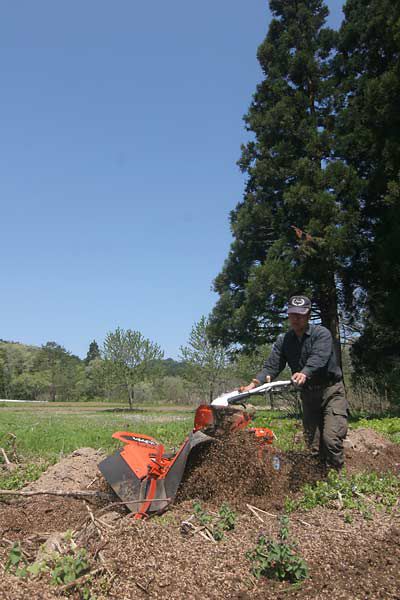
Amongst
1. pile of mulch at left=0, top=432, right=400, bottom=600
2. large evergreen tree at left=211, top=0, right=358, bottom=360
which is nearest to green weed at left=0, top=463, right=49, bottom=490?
pile of mulch at left=0, top=432, right=400, bottom=600

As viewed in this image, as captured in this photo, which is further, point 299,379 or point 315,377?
point 315,377

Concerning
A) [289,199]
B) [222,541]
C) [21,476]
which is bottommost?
[222,541]

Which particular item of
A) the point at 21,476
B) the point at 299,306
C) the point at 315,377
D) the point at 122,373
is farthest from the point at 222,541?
the point at 122,373

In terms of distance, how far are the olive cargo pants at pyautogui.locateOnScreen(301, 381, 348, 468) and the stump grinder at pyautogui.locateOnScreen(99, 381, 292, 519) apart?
84cm

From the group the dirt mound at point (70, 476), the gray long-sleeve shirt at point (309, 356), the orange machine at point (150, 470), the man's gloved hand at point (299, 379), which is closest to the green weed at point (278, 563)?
the orange machine at point (150, 470)

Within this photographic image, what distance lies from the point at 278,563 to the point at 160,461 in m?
1.65

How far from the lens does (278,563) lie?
9.95 feet

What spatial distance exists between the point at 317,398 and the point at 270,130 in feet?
58.4

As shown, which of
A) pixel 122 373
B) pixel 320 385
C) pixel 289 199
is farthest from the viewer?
pixel 122 373

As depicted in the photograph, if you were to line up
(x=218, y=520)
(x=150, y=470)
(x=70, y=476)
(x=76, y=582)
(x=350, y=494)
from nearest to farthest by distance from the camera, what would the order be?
(x=76, y=582) → (x=218, y=520) → (x=150, y=470) → (x=350, y=494) → (x=70, y=476)

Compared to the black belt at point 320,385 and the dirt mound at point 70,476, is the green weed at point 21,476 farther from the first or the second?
the black belt at point 320,385

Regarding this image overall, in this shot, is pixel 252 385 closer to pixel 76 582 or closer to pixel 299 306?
pixel 299 306

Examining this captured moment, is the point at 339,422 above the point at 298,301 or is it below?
below

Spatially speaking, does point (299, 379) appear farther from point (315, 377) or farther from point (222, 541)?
point (222, 541)
